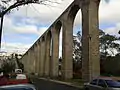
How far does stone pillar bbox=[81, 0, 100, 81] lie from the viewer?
151 ft

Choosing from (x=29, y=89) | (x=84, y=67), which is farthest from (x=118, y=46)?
(x=29, y=89)

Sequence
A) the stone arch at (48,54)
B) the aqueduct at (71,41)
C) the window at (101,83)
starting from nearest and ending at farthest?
the window at (101,83), the aqueduct at (71,41), the stone arch at (48,54)

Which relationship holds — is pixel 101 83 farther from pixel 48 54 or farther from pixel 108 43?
pixel 108 43

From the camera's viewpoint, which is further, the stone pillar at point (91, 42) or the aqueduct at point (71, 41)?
the aqueduct at point (71, 41)

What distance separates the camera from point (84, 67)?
4738 cm

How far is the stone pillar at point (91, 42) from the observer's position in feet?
151

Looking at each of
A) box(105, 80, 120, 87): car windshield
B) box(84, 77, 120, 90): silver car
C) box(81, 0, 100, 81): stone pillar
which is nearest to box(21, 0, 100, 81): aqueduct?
box(81, 0, 100, 81): stone pillar

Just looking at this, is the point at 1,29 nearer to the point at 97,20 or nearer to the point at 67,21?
the point at 97,20

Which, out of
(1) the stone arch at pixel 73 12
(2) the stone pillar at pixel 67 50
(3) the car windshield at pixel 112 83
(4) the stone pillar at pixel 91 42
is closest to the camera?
(3) the car windshield at pixel 112 83

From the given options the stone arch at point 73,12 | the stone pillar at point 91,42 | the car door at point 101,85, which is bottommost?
the car door at point 101,85

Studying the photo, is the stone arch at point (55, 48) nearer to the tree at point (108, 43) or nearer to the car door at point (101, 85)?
the tree at point (108, 43)

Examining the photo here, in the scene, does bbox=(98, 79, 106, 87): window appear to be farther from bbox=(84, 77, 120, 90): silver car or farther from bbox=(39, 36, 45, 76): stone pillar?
bbox=(39, 36, 45, 76): stone pillar

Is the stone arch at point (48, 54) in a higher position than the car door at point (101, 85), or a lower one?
higher

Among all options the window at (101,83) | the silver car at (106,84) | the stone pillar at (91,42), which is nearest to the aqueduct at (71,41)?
the stone pillar at (91,42)
